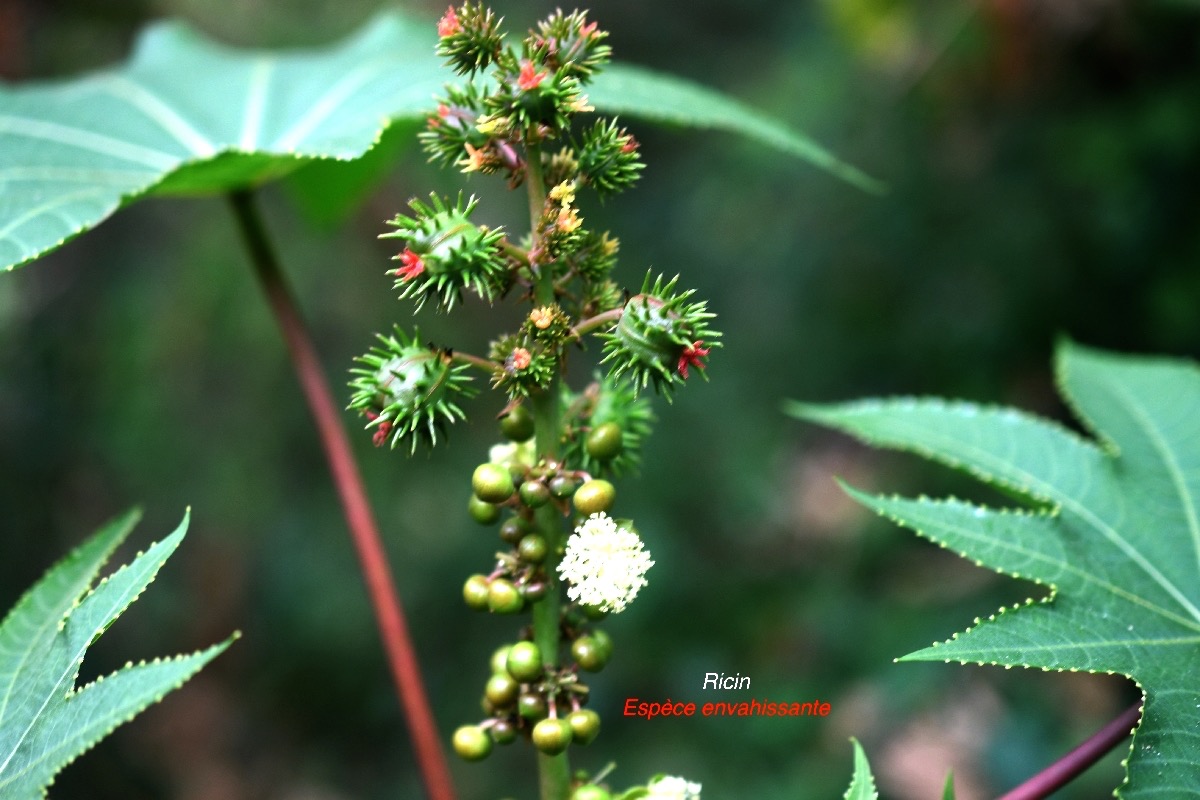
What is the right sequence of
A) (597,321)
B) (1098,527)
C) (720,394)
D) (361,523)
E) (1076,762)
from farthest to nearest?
(720,394), (361,523), (1098,527), (1076,762), (597,321)

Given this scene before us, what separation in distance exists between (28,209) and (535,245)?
3.87 ft

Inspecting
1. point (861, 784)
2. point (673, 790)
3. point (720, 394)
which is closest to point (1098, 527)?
point (861, 784)

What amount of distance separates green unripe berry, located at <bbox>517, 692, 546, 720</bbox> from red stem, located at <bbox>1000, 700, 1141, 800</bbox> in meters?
0.76

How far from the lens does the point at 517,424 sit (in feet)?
4.61

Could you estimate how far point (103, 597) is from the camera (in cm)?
138

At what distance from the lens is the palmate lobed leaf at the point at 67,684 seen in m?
1.27

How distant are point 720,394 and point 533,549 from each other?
4.00 m

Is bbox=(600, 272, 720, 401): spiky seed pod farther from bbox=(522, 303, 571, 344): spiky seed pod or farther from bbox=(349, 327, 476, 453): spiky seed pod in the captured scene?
bbox=(349, 327, 476, 453): spiky seed pod

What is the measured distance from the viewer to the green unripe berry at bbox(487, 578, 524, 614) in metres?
1.35

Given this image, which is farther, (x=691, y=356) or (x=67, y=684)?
(x=67, y=684)

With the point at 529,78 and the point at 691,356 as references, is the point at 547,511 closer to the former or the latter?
the point at 691,356

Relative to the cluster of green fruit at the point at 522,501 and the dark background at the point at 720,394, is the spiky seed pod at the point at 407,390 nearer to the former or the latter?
the cluster of green fruit at the point at 522,501

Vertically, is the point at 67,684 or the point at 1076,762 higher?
the point at 67,684

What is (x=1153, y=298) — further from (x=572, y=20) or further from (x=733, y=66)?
(x=733, y=66)
